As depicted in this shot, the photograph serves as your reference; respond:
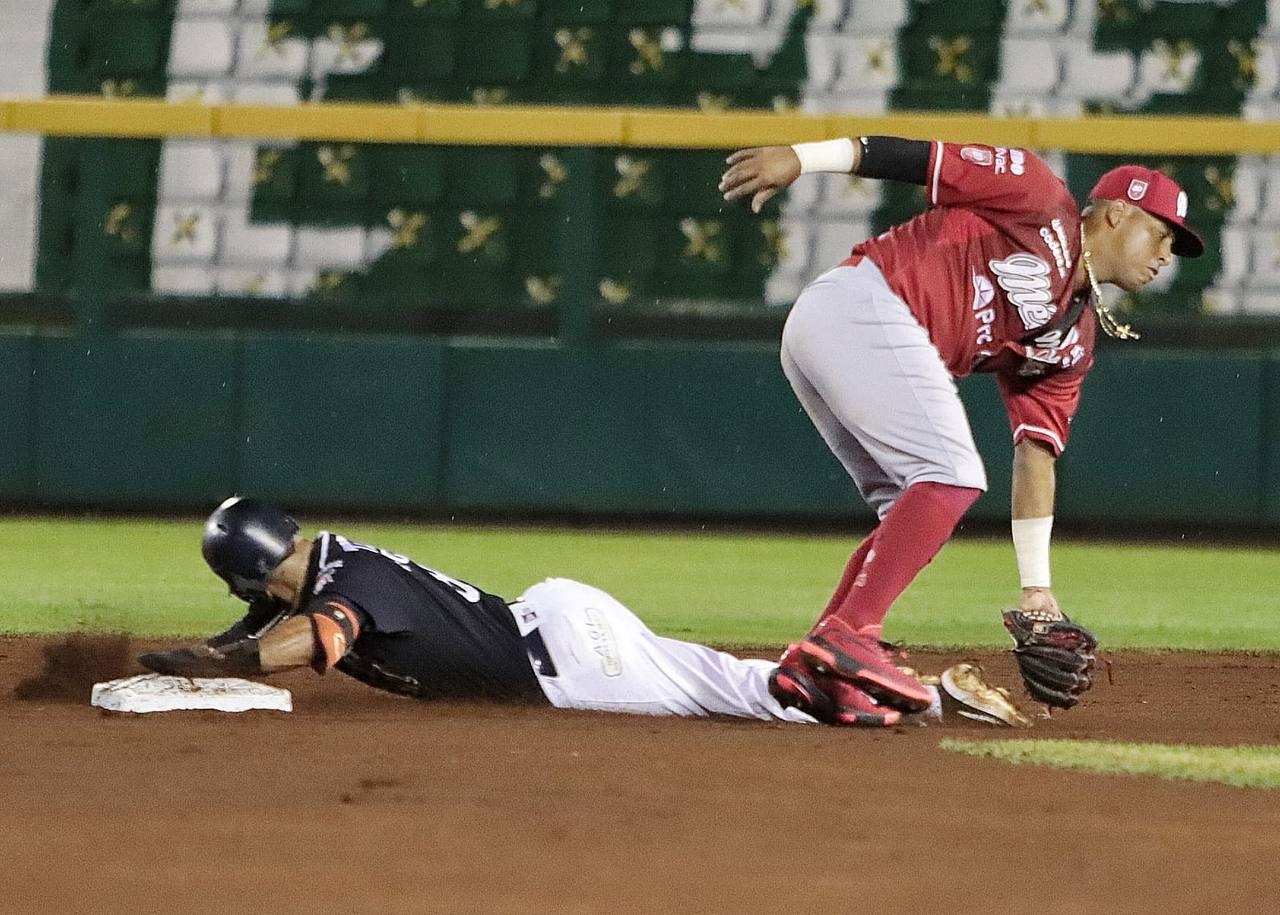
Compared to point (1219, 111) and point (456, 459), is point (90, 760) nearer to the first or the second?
point (456, 459)

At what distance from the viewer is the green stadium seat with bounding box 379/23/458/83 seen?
38.2 ft

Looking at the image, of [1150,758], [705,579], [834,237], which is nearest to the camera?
[1150,758]

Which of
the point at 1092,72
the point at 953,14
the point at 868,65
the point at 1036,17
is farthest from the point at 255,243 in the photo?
the point at 1092,72

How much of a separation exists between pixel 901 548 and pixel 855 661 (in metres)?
0.25

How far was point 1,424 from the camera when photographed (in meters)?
10.4

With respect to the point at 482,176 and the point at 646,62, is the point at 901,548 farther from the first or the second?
the point at 646,62

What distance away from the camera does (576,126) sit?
34.6 feet

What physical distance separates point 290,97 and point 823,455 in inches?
148

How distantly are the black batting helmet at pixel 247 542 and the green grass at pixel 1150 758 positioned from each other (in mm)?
1400

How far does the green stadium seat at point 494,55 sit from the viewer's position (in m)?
11.6

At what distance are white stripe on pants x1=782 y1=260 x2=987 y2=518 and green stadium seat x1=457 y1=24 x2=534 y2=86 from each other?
746cm

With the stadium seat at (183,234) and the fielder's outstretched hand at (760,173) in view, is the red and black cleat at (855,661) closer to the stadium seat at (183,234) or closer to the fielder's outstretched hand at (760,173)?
the fielder's outstretched hand at (760,173)

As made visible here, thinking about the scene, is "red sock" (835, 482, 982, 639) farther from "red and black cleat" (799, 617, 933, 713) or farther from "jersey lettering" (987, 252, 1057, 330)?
"jersey lettering" (987, 252, 1057, 330)

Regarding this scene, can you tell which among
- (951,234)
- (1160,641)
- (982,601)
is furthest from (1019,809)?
(982,601)
